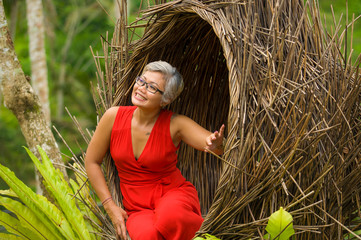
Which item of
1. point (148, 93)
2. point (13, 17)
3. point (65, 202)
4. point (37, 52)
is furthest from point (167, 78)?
point (13, 17)

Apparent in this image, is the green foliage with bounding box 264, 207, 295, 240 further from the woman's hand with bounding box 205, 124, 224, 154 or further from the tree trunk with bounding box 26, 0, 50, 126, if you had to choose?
the tree trunk with bounding box 26, 0, 50, 126

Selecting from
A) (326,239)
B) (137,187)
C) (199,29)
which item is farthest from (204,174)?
(326,239)

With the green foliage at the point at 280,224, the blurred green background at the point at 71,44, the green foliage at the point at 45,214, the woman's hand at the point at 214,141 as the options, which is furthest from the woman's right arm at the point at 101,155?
the blurred green background at the point at 71,44

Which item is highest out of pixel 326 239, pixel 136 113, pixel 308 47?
pixel 308 47

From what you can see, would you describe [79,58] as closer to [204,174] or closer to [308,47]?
[204,174]

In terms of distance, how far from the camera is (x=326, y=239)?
190cm

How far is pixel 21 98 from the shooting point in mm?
3057

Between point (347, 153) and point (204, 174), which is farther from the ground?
point (347, 153)

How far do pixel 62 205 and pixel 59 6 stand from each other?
902 centimetres

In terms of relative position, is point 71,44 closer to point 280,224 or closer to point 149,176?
point 149,176

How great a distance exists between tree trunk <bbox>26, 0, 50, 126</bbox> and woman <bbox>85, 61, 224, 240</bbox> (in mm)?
2734

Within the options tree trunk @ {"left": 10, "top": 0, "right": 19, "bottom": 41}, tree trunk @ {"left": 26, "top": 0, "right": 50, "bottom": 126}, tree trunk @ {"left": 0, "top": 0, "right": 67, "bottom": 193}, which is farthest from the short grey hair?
tree trunk @ {"left": 10, "top": 0, "right": 19, "bottom": 41}

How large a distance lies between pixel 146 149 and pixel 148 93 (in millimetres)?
283

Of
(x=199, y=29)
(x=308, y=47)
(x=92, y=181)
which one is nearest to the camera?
(x=308, y=47)
